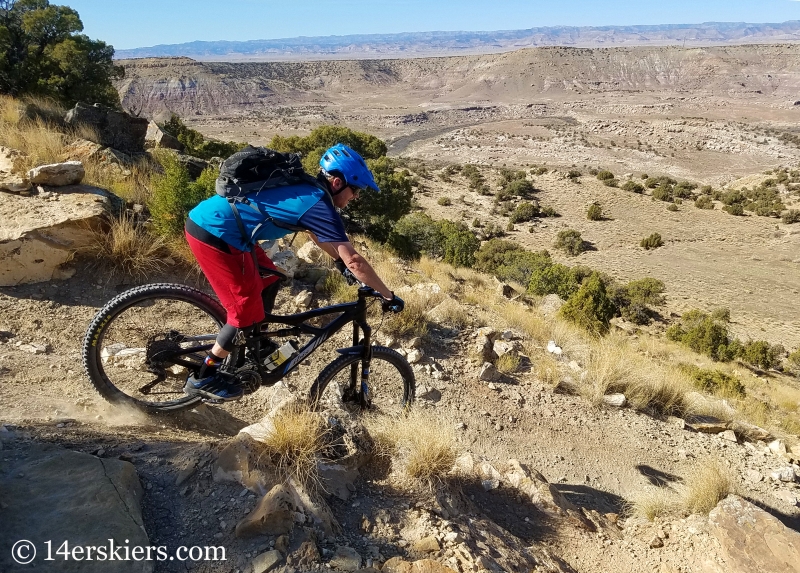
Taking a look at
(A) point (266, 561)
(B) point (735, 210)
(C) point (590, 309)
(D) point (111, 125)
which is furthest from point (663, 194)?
(A) point (266, 561)

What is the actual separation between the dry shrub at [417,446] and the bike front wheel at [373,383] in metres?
0.36

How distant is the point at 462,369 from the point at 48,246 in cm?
446

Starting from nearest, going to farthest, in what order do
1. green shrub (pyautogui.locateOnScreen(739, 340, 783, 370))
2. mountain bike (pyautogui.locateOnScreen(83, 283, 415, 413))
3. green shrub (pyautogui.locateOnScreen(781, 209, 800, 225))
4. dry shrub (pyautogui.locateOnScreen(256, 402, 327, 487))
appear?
dry shrub (pyautogui.locateOnScreen(256, 402, 327, 487)), mountain bike (pyautogui.locateOnScreen(83, 283, 415, 413)), green shrub (pyautogui.locateOnScreen(739, 340, 783, 370)), green shrub (pyautogui.locateOnScreen(781, 209, 800, 225))

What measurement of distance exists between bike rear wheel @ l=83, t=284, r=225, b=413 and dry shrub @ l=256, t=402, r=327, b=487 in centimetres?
89

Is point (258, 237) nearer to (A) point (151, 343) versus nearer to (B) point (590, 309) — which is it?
(A) point (151, 343)

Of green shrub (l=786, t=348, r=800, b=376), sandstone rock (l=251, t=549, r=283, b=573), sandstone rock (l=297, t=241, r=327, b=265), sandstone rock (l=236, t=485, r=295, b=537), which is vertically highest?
sandstone rock (l=297, t=241, r=327, b=265)

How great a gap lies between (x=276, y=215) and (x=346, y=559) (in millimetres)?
1822

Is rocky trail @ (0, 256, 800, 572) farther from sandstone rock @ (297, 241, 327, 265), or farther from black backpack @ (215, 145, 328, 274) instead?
black backpack @ (215, 145, 328, 274)

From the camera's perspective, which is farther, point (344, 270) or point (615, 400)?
point (615, 400)

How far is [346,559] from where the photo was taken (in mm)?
2637

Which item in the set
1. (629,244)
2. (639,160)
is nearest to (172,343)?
(629,244)

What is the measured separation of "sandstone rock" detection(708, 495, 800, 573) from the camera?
3361 millimetres

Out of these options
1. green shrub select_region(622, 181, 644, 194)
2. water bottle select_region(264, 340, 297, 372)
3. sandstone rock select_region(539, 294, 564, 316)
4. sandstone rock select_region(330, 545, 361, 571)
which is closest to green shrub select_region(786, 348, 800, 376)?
sandstone rock select_region(539, 294, 564, 316)

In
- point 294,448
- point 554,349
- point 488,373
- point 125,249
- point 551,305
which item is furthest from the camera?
point 551,305
